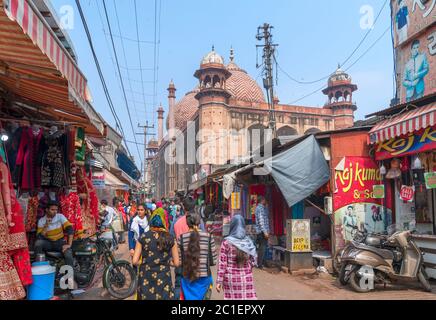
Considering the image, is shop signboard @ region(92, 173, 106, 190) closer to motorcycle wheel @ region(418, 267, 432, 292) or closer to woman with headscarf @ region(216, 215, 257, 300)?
woman with headscarf @ region(216, 215, 257, 300)

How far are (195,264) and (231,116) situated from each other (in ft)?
80.1

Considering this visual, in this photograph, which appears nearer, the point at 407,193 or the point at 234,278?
the point at 234,278

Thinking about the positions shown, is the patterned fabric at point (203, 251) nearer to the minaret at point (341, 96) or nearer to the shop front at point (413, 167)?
the shop front at point (413, 167)

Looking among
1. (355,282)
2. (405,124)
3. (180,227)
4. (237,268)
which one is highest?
(405,124)

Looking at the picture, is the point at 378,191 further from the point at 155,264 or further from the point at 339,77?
the point at 339,77

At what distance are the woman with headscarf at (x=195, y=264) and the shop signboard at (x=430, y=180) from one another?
4640mm

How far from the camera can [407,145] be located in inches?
275

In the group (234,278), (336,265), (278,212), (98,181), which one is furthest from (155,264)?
(98,181)

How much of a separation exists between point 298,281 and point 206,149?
791 inches

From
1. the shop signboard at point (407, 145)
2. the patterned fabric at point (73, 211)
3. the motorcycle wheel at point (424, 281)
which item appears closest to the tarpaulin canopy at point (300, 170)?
the shop signboard at point (407, 145)

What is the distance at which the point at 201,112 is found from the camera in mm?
27297

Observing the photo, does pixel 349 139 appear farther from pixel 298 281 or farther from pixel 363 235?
pixel 298 281

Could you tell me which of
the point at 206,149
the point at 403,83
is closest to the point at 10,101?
the point at 403,83

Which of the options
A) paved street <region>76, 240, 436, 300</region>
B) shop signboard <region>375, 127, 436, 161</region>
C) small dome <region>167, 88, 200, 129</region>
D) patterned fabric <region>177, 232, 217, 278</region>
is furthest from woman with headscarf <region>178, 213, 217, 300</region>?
small dome <region>167, 88, 200, 129</region>
